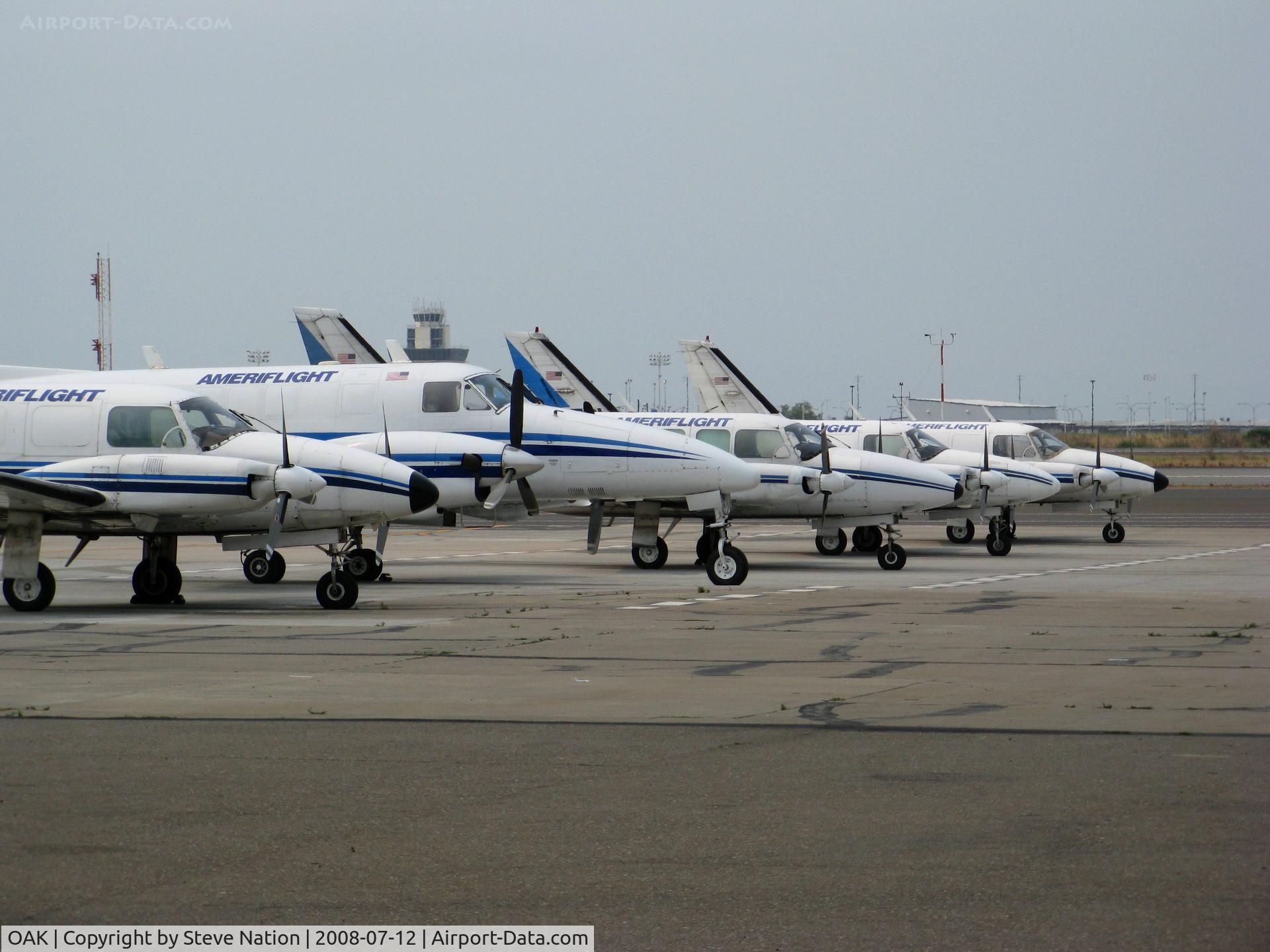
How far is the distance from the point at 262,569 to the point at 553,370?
14.6 m

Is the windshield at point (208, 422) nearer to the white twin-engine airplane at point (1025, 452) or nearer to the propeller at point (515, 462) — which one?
the propeller at point (515, 462)

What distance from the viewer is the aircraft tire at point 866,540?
31562 mm

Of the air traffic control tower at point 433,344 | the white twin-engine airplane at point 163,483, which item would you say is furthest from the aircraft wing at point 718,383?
the air traffic control tower at point 433,344

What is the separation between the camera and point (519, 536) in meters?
38.5

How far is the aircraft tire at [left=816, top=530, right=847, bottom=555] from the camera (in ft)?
101

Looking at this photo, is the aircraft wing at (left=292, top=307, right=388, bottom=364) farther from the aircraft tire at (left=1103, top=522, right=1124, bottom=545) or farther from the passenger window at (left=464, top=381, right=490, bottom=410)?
the aircraft tire at (left=1103, top=522, right=1124, bottom=545)

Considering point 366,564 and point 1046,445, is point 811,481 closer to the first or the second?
point 366,564

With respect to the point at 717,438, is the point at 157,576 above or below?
below

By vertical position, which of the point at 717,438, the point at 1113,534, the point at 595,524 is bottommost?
the point at 1113,534

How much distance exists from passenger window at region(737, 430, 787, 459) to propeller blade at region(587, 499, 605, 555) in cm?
364

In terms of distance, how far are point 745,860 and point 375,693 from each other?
5.26 meters

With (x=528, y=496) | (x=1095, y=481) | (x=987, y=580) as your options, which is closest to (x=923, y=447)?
(x=1095, y=481)

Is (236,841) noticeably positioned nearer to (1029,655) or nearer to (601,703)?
(601,703)

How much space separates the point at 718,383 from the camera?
35.3 meters
